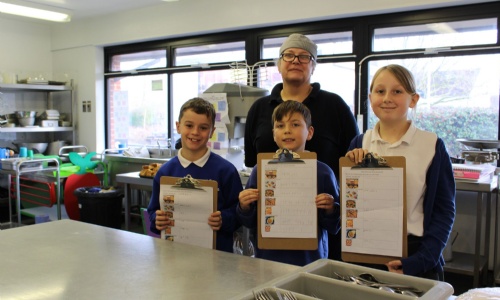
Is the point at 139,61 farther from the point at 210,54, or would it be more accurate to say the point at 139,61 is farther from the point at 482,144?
the point at 482,144

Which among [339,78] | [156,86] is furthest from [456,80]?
[156,86]

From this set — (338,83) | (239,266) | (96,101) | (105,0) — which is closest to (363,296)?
(239,266)

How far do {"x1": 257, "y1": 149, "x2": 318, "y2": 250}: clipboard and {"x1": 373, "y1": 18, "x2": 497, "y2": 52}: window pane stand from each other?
2.83 m

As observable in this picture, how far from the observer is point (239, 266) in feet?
3.76

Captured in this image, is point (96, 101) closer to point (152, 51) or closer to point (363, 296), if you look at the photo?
point (152, 51)

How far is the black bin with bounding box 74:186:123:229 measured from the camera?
4465 mm

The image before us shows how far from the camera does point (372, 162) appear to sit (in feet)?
4.40

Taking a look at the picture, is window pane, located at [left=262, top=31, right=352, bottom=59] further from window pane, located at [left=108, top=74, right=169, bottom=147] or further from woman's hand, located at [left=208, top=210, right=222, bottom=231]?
woman's hand, located at [left=208, top=210, right=222, bottom=231]

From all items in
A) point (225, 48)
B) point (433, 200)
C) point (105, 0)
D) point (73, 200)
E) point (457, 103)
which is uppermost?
point (105, 0)

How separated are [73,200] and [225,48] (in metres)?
2.46

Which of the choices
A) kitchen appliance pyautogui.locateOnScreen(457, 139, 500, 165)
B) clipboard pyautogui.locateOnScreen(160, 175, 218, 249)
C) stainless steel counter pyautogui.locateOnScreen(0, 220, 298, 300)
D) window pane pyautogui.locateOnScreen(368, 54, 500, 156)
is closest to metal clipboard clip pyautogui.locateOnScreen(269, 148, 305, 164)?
clipboard pyautogui.locateOnScreen(160, 175, 218, 249)

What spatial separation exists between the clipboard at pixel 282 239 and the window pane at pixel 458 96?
8.49ft

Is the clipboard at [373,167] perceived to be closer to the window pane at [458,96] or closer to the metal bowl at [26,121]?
the window pane at [458,96]

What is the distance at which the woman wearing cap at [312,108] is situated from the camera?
72.4 inches
